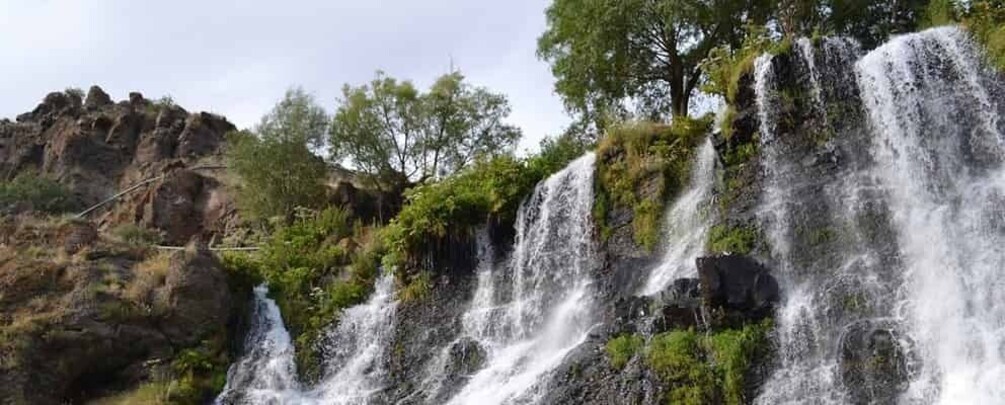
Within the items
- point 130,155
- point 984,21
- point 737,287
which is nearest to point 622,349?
point 737,287

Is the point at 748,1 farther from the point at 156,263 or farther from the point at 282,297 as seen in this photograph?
the point at 156,263

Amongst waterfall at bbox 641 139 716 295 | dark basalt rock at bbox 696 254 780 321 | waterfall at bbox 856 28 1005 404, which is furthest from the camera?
waterfall at bbox 641 139 716 295

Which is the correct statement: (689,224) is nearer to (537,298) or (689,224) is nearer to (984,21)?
(537,298)

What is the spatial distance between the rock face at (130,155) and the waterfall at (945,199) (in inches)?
713

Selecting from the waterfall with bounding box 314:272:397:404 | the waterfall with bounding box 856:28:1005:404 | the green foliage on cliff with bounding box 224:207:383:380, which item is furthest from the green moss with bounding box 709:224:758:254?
the green foliage on cliff with bounding box 224:207:383:380

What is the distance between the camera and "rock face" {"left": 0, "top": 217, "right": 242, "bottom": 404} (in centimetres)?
1605

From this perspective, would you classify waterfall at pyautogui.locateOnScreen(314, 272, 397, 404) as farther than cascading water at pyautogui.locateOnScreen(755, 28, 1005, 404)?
Yes

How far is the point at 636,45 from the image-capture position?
69.2 ft

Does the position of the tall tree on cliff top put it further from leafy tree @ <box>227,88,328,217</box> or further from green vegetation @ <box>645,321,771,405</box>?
green vegetation @ <box>645,321,771,405</box>

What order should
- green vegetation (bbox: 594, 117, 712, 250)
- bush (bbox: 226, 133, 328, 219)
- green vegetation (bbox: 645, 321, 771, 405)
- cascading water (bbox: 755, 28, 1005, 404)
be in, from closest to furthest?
1. cascading water (bbox: 755, 28, 1005, 404)
2. green vegetation (bbox: 645, 321, 771, 405)
3. green vegetation (bbox: 594, 117, 712, 250)
4. bush (bbox: 226, 133, 328, 219)

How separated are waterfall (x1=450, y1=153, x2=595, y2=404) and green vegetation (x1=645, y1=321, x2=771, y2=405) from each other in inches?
72.0

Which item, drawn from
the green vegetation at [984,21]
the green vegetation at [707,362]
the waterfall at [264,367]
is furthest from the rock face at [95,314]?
the green vegetation at [984,21]

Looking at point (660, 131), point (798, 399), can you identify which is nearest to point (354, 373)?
point (660, 131)

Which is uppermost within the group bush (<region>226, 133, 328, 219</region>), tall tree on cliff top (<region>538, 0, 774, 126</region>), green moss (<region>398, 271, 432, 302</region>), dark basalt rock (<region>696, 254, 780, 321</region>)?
tall tree on cliff top (<region>538, 0, 774, 126</region>)
